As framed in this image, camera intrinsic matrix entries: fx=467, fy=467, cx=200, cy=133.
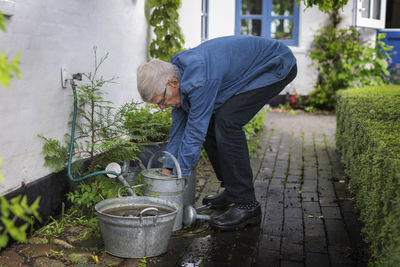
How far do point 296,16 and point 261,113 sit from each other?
12.3ft

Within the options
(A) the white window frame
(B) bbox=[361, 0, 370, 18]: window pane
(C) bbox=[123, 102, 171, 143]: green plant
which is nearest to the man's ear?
(C) bbox=[123, 102, 171, 143]: green plant

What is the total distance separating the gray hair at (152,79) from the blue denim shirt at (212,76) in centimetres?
10

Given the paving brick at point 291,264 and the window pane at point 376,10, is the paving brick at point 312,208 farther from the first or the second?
the window pane at point 376,10

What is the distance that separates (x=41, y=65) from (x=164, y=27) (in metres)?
2.40

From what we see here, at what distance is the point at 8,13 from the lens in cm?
271

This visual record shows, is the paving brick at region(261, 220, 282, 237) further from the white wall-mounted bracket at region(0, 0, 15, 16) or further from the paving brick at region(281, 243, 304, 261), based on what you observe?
the white wall-mounted bracket at region(0, 0, 15, 16)

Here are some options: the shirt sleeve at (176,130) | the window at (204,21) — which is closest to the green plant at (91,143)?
the shirt sleeve at (176,130)

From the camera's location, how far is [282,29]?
10.4 metres

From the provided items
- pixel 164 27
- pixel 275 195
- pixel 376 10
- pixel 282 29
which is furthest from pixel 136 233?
pixel 282 29

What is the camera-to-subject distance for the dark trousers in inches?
123

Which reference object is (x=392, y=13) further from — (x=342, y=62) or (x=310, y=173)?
(x=310, y=173)

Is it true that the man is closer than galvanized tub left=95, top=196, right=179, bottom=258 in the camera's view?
No

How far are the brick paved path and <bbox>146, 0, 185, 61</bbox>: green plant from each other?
1.65m

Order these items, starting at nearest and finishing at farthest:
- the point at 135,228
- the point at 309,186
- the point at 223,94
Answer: the point at 135,228 < the point at 223,94 < the point at 309,186
